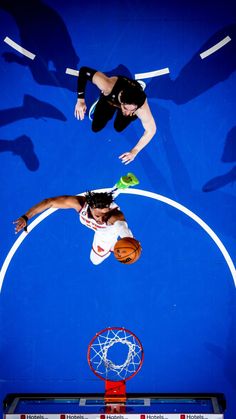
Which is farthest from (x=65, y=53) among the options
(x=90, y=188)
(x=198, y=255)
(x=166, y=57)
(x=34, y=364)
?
(x=34, y=364)

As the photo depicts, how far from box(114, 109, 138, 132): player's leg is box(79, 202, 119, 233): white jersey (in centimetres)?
81

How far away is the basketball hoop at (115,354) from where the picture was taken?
6023mm

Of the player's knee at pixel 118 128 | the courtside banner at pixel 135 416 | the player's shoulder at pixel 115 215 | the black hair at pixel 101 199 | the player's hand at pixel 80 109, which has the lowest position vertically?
the courtside banner at pixel 135 416

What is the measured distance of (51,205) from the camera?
5965mm

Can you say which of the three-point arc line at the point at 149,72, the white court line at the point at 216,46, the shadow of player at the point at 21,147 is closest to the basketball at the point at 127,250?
the shadow of player at the point at 21,147

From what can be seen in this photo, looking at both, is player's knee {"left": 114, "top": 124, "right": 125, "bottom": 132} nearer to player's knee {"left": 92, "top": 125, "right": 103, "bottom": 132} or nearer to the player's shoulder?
player's knee {"left": 92, "top": 125, "right": 103, "bottom": 132}

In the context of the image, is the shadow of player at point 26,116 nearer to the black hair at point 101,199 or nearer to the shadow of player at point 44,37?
the shadow of player at point 44,37

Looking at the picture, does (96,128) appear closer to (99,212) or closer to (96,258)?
(99,212)

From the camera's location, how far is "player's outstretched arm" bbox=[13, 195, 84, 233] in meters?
5.93

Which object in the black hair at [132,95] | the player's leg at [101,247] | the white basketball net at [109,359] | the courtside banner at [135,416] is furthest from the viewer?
the white basketball net at [109,359]

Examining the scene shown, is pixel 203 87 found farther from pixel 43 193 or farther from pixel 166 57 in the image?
pixel 43 193

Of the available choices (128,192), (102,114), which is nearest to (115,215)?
(128,192)

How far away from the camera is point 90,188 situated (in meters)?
5.96

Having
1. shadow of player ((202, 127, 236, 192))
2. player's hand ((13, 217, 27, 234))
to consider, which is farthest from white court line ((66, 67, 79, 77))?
shadow of player ((202, 127, 236, 192))
